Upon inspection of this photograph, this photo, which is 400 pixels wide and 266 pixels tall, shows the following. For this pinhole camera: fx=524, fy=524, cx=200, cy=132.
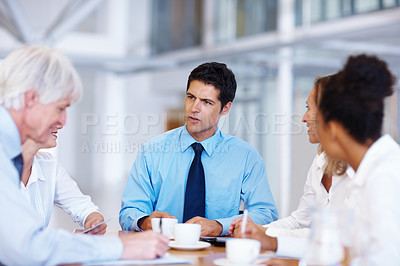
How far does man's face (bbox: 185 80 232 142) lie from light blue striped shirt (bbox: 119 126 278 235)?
0.05 metres

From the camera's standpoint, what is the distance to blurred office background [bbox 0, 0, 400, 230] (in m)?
6.59

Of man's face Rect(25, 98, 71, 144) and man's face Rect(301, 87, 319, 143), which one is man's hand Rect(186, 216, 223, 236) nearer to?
man's face Rect(301, 87, 319, 143)

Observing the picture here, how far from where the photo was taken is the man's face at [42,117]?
1613 mm

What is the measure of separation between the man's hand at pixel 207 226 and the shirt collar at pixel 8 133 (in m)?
0.89

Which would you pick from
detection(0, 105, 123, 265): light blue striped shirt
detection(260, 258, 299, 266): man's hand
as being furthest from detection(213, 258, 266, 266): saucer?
detection(0, 105, 123, 265): light blue striped shirt

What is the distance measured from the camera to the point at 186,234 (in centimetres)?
187

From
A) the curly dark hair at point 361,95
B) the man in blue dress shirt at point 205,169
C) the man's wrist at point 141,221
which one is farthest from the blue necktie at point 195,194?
the curly dark hair at point 361,95

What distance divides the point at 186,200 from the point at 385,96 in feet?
4.61

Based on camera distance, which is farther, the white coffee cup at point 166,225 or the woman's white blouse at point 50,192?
the woman's white blouse at point 50,192

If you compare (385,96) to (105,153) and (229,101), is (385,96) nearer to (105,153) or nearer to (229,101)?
(229,101)

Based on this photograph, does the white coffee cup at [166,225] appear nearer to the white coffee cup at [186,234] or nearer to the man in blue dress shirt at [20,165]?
the white coffee cup at [186,234]

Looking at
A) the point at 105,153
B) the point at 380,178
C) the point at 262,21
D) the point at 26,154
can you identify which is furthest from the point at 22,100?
the point at 105,153

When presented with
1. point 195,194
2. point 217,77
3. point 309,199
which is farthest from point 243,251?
point 217,77

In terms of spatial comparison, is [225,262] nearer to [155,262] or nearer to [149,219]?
[155,262]
